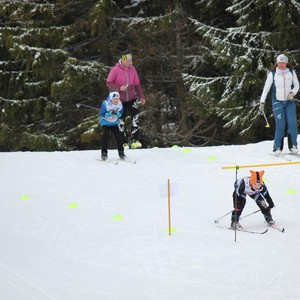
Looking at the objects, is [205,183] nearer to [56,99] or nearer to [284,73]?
[284,73]

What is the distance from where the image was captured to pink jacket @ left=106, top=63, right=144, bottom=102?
10.7 metres

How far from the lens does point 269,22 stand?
1609 cm

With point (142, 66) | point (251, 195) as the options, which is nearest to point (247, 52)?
point (142, 66)

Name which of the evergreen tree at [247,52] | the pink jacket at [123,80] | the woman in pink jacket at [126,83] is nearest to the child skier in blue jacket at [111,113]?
the woman in pink jacket at [126,83]

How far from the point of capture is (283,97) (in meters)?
10.3

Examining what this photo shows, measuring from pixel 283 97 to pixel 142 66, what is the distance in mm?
9664

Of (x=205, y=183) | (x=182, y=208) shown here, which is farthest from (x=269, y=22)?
(x=182, y=208)

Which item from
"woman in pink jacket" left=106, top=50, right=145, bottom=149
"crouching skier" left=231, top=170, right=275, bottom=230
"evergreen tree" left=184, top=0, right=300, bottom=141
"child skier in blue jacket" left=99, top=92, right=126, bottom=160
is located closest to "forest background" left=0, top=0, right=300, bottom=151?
"evergreen tree" left=184, top=0, right=300, bottom=141

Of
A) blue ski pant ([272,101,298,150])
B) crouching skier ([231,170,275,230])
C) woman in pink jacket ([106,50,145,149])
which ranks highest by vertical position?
woman in pink jacket ([106,50,145,149])

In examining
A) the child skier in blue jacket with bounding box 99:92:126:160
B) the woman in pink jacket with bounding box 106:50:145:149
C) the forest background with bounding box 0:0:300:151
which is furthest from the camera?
the forest background with bounding box 0:0:300:151

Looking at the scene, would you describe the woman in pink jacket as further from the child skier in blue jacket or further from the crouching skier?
the crouching skier

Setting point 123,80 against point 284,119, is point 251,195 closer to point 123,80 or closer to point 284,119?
point 284,119

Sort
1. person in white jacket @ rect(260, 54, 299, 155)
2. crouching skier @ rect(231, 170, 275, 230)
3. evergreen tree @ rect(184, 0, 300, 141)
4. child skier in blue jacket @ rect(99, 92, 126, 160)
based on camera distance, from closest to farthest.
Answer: crouching skier @ rect(231, 170, 275, 230) < child skier in blue jacket @ rect(99, 92, 126, 160) < person in white jacket @ rect(260, 54, 299, 155) < evergreen tree @ rect(184, 0, 300, 141)

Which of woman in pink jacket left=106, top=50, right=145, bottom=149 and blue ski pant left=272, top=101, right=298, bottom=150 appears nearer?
blue ski pant left=272, top=101, right=298, bottom=150
